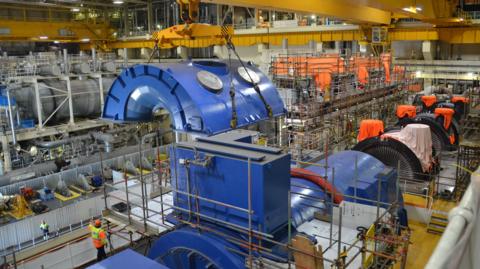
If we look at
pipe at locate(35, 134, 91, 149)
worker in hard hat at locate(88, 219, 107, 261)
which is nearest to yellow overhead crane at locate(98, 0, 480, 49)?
worker in hard hat at locate(88, 219, 107, 261)

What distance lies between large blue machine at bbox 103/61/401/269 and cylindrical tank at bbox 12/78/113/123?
1610 centimetres

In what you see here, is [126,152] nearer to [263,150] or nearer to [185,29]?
[185,29]

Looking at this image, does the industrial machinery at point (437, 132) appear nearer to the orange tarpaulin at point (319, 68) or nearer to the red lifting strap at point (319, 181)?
the orange tarpaulin at point (319, 68)

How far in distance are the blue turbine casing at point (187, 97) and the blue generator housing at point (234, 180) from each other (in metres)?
0.36

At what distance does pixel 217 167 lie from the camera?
213 inches

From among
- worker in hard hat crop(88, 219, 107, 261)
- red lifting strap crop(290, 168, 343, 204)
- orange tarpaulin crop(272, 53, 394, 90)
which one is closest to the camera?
red lifting strap crop(290, 168, 343, 204)

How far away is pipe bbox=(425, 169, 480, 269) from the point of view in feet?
3.93

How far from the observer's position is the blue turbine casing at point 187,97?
5.91 metres

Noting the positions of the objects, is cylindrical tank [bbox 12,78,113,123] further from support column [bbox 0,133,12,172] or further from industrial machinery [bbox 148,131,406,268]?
industrial machinery [bbox 148,131,406,268]

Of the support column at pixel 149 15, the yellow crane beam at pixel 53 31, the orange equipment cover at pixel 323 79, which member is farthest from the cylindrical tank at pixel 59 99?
the support column at pixel 149 15

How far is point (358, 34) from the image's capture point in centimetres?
2375

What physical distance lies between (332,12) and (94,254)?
1115 centimetres

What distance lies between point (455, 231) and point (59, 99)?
23535 mm

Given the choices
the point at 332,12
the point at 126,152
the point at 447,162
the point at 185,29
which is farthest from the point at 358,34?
the point at 185,29
